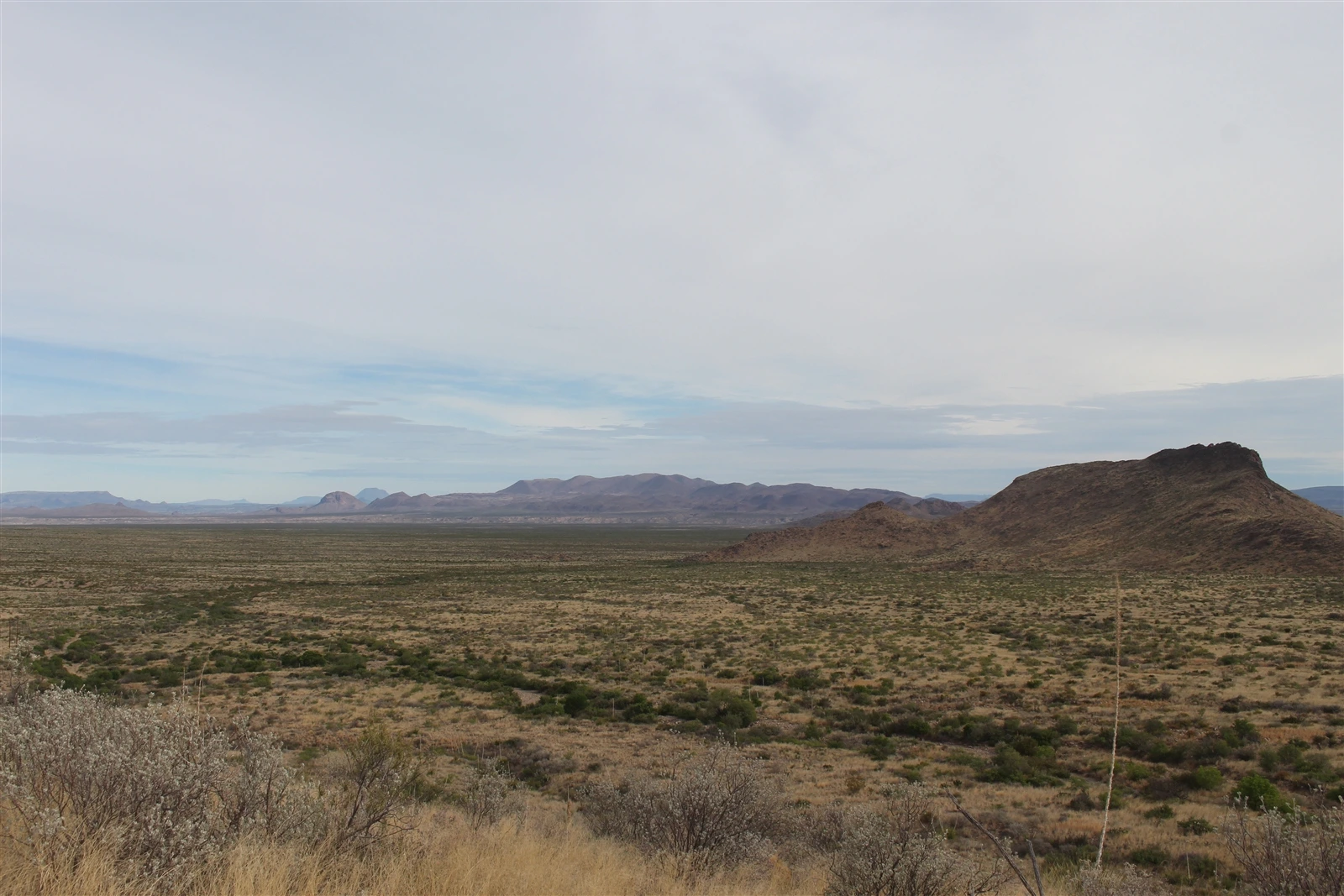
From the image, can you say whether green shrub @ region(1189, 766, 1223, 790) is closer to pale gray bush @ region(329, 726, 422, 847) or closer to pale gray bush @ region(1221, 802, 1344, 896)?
pale gray bush @ region(1221, 802, 1344, 896)

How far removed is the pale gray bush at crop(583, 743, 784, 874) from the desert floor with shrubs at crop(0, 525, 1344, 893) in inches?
2.4

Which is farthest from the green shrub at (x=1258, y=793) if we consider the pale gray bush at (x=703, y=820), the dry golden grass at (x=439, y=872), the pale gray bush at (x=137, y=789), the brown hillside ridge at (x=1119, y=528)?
the brown hillside ridge at (x=1119, y=528)

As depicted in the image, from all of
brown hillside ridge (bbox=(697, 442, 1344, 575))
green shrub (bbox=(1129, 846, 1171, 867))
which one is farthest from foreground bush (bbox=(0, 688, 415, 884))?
brown hillside ridge (bbox=(697, 442, 1344, 575))

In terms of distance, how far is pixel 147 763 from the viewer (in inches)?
196

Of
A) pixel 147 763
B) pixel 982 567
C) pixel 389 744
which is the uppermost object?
pixel 147 763

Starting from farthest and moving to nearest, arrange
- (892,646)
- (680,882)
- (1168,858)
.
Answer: (892,646) < (1168,858) < (680,882)

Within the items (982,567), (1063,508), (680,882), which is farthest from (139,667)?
(1063,508)

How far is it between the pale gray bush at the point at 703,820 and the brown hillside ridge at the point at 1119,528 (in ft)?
197

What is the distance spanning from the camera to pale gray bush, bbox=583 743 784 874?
23.1 feet

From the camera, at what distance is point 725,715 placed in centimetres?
1623

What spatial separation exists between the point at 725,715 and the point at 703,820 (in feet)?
30.2

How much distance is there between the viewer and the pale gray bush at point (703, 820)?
23.1 ft

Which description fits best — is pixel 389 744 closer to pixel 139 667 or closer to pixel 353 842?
pixel 353 842

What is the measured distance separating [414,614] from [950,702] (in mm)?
26732
